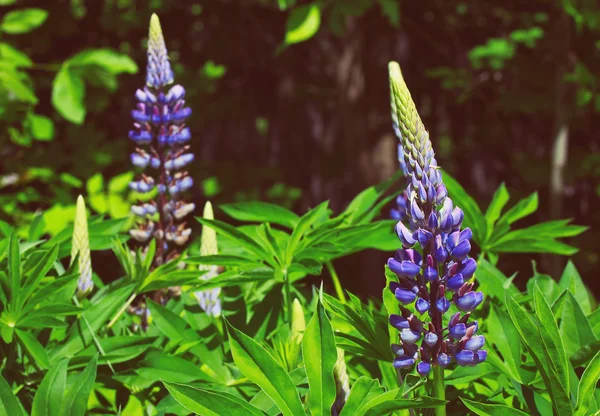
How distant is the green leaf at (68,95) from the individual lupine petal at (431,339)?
8.09ft

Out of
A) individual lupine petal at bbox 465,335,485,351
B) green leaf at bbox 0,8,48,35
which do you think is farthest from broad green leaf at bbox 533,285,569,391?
green leaf at bbox 0,8,48,35

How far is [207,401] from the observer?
3.24ft

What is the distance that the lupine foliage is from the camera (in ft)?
3.37

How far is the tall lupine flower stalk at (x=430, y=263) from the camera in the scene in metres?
1.08

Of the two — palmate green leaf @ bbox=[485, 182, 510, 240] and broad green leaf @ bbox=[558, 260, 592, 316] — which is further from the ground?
palmate green leaf @ bbox=[485, 182, 510, 240]

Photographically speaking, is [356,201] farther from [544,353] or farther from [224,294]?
[544,353]

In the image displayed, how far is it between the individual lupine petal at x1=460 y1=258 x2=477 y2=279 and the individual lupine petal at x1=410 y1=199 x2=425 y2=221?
101 mm

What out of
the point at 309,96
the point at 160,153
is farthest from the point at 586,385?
the point at 309,96

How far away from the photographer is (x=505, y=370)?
123cm

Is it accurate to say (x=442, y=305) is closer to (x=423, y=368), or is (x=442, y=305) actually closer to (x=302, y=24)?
(x=423, y=368)

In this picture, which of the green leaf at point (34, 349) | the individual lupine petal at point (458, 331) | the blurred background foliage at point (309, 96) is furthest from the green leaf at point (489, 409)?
the blurred background foliage at point (309, 96)

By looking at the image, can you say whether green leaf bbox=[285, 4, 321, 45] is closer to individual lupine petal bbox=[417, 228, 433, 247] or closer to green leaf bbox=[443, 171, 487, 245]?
green leaf bbox=[443, 171, 487, 245]

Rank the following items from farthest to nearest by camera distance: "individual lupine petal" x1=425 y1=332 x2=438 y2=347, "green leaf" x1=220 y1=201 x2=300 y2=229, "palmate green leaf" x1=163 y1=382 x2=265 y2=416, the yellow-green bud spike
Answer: "green leaf" x1=220 y1=201 x2=300 y2=229 → the yellow-green bud spike → "individual lupine petal" x1=425 y1=332 x2=438 y2=347 → "palmate green leaf" x1=163 y1=382 x2=265 y2=416

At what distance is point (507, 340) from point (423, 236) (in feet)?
0.98
